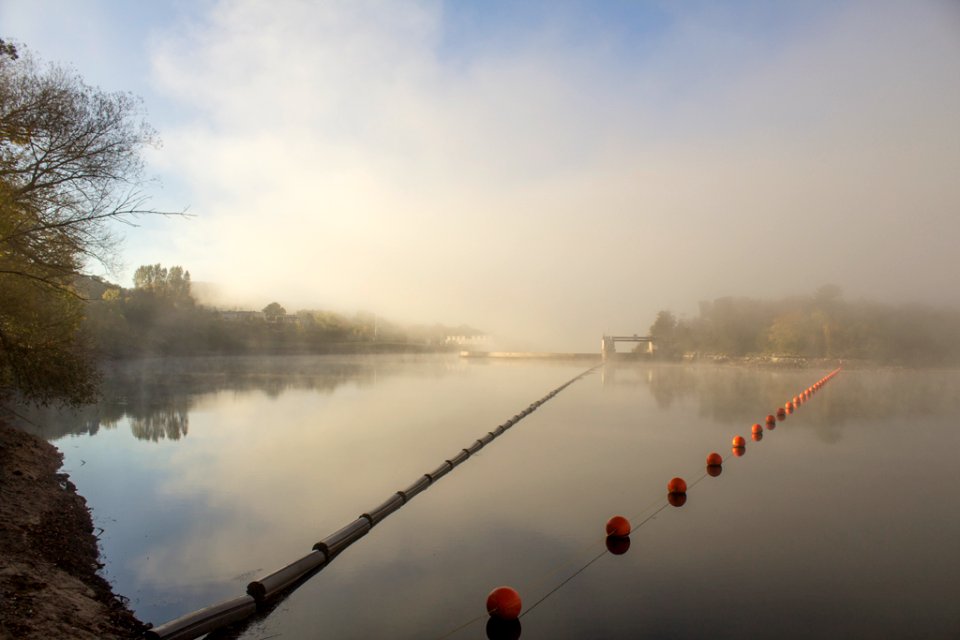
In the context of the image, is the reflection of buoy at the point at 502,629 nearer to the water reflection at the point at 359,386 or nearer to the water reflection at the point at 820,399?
the water reflection at the point at 359,386

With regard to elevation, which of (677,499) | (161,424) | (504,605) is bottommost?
(161,424)

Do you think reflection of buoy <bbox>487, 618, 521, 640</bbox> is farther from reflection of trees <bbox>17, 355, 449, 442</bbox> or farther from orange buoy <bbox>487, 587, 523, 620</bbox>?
reflection of trees <bbox>17, 355, 449, 442</bbox>

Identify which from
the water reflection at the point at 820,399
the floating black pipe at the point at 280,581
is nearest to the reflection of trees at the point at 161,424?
the floating black pipe at the point at 280,581

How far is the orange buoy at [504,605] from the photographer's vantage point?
4871 mm

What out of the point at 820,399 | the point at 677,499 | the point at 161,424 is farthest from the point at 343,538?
the point at 820,399

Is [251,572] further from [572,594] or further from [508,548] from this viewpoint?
[572,594]

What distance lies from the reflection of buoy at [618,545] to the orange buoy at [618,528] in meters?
0.04

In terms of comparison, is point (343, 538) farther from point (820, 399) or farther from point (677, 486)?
point (820, 399)

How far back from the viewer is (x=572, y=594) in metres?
5.42

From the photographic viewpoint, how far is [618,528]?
22.6 feet

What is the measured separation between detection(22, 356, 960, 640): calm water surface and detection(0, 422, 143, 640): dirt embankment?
0.34 meters

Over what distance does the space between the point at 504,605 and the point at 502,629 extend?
169 millimetres

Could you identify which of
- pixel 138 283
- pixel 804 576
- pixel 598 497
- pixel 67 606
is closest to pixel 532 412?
pixel 598 497

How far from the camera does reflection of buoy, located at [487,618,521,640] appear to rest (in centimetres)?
467
